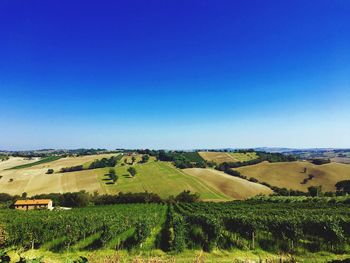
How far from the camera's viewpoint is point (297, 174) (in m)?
94.1

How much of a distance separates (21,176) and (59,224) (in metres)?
84.5

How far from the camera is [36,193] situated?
8025 cm

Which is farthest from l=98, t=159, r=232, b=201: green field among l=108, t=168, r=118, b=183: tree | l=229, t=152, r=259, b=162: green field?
l=229, t=152, r=259, b=162: green field

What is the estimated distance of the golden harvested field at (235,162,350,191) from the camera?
3325 inches

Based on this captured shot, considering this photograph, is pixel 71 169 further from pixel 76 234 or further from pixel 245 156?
pixel 76 234

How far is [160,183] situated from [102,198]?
2055cm

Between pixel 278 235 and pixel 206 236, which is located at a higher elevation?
pixel 206 236

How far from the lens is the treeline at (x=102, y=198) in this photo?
241 feet

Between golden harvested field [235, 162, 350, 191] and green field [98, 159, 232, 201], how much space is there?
81.1ft

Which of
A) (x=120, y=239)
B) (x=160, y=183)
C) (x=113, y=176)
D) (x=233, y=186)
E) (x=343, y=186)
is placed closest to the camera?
(x=120, y=239)

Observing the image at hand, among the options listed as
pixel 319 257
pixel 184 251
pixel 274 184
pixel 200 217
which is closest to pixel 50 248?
pixel 184 251

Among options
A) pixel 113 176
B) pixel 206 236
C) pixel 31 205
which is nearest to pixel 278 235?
pixel 206 236

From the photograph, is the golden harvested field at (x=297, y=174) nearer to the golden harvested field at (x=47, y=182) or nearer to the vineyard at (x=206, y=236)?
the golden harvested field at (x=47, y=182)

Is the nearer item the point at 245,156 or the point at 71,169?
the point at 71,169
